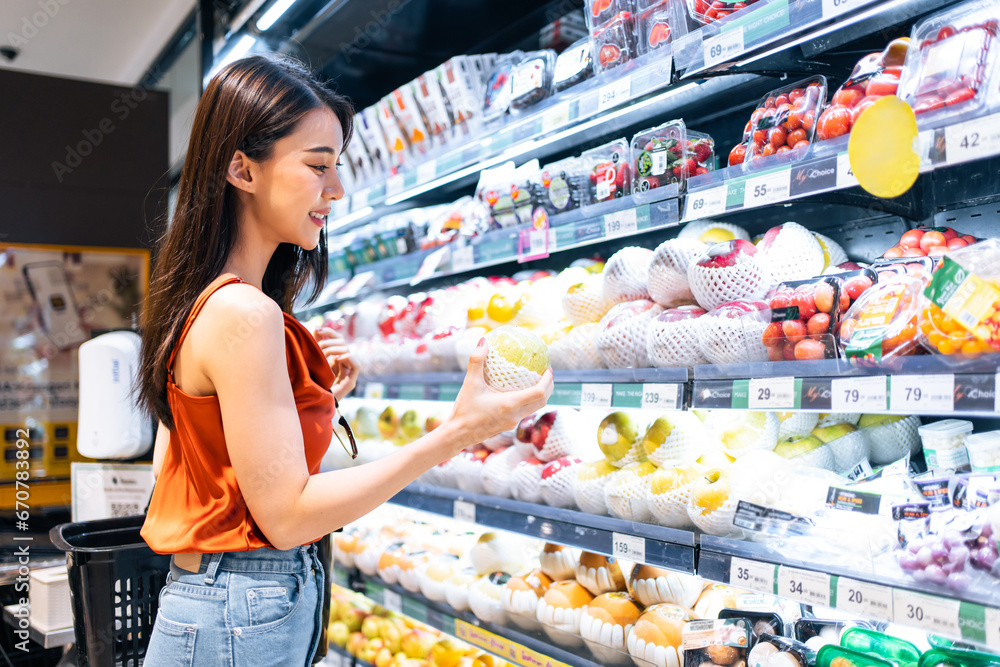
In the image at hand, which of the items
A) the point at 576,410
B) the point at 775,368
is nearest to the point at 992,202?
the point at 775,368

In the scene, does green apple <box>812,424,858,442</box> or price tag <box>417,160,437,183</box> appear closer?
green apple <box>812,424,858,442</box>

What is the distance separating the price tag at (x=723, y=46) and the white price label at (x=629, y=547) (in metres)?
1.02

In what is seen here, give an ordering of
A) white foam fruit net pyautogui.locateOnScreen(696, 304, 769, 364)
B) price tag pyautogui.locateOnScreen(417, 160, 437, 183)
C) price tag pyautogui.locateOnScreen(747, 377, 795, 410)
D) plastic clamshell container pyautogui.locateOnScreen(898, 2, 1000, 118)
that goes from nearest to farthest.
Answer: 1. plastic clamshell container pyautogui.locateOnScreen(898, 2, 1000, 118)
2. price tag pyautogui.locateOnScreen(747, 377, 795, 410)
3. white foam fruit net pyautogui.locateOnScreen(696, 304, 769, 364)
4. price tag pyautogui.locateOnScreen(417, 160, 437, 183)

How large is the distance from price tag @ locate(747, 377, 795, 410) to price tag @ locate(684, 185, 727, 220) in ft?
1.18

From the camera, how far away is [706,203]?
4.99 ft

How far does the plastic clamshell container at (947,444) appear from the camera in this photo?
136 centimetres

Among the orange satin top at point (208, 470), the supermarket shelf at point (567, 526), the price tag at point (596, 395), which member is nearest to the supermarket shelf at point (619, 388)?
the price tag at point (596, 395)

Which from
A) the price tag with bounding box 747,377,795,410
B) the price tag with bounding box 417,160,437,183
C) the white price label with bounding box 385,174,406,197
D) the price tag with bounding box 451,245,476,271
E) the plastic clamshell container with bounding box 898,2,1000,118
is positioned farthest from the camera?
the white price label with bounding box 385,174,406,197

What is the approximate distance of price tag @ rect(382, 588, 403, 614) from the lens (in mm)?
2312

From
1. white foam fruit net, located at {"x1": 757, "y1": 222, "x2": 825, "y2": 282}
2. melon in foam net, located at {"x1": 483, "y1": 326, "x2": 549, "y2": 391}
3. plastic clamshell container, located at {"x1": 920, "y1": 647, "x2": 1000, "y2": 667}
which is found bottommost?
plastic clamshell container, located at {"x1": 920, "y1": 647, "x2": 1000, "y2": 667}

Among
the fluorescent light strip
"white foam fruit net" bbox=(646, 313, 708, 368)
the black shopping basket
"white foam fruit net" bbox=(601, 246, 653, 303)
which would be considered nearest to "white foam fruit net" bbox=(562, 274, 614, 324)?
"white foam fruit net" bbox=(601, 246, 653, 303)

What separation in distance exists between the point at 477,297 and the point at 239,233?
3.57 ft

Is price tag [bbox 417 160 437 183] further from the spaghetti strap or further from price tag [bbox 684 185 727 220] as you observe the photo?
the spaghetti strap

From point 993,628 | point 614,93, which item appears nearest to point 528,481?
point 614,93
